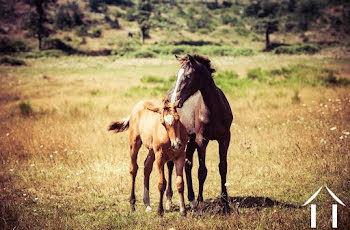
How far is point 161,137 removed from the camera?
5047 mm

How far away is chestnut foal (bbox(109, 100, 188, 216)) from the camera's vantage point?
15.4 feet

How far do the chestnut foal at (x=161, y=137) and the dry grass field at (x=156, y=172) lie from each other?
62 cm

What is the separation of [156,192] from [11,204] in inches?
109

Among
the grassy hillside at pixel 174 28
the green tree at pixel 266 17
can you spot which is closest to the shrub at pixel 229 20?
the grassy hillside at pixel 174 28

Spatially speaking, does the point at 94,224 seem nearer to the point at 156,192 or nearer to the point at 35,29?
the point at 156,192

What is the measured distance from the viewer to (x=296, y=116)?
493 inches

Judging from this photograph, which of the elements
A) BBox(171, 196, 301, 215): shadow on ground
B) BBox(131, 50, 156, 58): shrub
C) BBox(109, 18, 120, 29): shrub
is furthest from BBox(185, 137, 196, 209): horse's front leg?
BBox(109, 18, 120, 29): shrub

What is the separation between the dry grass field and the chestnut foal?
0.62 meters

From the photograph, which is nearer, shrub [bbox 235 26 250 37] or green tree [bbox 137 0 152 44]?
green tree [bbox 137 0 152 44]

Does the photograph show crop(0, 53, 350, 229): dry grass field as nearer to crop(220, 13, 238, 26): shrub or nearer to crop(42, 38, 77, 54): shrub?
crop(42, 38, 77, 54): shrub

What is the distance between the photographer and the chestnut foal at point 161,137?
470 centimetres

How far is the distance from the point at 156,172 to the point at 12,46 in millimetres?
50763

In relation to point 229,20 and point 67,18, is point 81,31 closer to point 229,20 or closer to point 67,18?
point 67,18

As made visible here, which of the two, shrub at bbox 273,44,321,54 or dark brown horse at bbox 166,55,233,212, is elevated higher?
shrub at bbox 273,44,321,54
